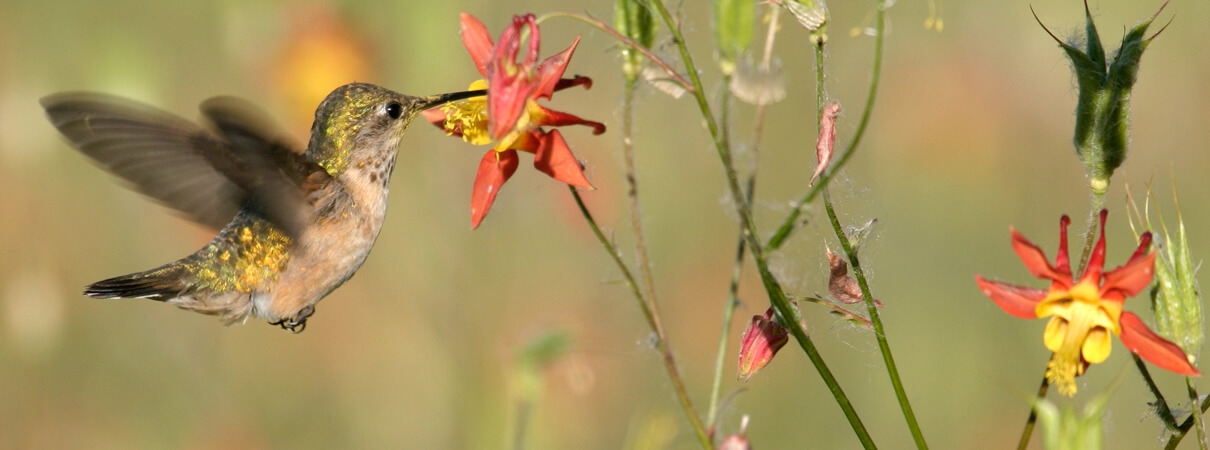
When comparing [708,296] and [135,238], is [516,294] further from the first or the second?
[135,238]

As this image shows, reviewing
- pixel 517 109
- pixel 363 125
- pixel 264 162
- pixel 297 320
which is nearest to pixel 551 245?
pixel 297 320

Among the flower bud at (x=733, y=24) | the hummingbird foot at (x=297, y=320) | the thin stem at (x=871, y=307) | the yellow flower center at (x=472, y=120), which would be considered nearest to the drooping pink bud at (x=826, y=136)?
the thin stem at (x=871, y=307)

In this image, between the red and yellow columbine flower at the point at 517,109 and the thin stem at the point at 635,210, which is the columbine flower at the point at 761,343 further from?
the red and yellow columbine flower at the point at 517,109

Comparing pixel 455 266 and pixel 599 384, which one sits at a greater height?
pixel 455 266

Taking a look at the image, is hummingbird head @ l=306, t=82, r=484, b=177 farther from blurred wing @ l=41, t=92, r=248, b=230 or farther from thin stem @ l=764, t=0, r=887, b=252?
thin stem @ l=764, t=0, r=887, b=252

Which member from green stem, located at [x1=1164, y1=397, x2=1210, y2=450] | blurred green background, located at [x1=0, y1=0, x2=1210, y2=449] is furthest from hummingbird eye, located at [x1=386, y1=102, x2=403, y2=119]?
blurred green background, located at [x1=0, y1=0, x2=1210, y2=449]

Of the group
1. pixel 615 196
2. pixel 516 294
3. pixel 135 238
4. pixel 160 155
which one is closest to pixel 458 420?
pixel 516 294
